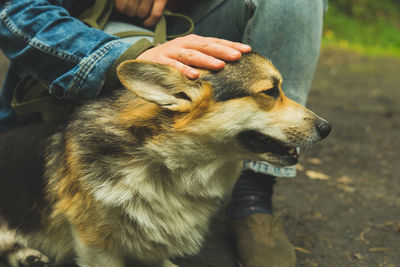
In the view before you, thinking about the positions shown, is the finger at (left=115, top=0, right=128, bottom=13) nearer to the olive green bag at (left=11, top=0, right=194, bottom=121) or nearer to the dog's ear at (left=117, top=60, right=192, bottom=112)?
the olive green bag at (left=11, top=0, right=194, bottom=121)

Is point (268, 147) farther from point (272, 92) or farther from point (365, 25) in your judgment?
point (365, 25)

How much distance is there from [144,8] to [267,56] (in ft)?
2.55

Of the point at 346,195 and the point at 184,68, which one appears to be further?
the point at 346,195

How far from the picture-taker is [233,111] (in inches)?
69.8

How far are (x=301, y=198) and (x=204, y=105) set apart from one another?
169 centimetres

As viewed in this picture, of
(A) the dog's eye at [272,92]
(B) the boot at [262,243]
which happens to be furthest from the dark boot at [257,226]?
(A) the dog's eye at [272,92]

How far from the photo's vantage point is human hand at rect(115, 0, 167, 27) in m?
2.34

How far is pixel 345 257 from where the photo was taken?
2359 mm

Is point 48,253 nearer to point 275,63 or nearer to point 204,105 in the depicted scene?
point 204,105

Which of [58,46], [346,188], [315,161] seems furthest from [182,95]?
[315,161]

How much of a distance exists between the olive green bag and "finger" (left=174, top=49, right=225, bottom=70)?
1.35 ft

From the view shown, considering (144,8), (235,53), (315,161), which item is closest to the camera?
(235,53)

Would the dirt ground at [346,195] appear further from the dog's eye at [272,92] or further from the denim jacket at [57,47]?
the denim jacket at [57,47]

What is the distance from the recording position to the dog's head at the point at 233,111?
1.72 meters
